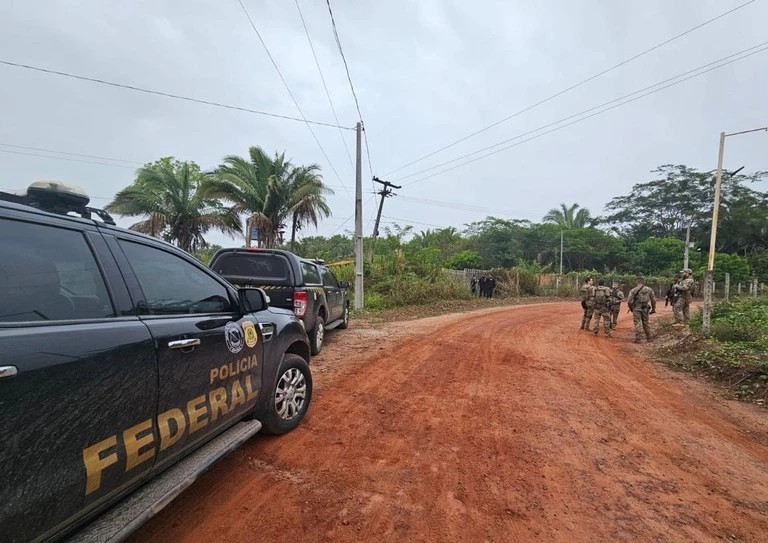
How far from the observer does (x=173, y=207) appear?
19.0 m

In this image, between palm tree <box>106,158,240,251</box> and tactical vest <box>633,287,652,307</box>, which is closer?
tactical vest <box>633,287,652,307</box>

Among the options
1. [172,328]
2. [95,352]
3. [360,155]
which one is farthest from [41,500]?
[360,155]

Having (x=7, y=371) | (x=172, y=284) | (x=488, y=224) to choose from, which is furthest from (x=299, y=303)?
(x=488, y=224)

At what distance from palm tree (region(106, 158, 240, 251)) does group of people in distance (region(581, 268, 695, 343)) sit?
47.2 ft

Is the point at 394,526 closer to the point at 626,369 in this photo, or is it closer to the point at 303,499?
the point at 303,499

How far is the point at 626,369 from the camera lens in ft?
24.4

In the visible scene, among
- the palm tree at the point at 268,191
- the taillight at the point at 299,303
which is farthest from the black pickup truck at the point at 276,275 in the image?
the palm tree at the point at 268,191

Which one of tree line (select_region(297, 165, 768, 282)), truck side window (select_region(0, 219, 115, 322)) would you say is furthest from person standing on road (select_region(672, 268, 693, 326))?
tree line (select_region(297, 165, 768, 282))

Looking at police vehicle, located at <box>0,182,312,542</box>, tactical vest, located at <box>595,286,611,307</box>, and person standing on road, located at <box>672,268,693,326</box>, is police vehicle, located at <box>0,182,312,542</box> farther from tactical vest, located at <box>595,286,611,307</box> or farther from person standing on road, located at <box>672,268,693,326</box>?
person standing on road, located at <box>672,268,693,326</box>

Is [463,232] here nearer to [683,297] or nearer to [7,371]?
[683,297]

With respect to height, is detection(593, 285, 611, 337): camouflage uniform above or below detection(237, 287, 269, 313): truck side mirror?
below

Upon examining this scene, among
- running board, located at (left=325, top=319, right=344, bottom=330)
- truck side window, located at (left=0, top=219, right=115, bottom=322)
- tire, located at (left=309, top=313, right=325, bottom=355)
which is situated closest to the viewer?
truck side window, located at (left=0, top=219, right=115, bottom=322)

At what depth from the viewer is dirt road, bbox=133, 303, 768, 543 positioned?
264cm

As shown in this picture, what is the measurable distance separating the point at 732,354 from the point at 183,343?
872 centimetres
